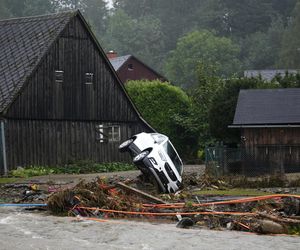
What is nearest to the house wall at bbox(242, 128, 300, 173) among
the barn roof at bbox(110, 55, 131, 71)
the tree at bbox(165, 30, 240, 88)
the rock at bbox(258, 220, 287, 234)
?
the rock at bbox(258, 220, 287, 234)

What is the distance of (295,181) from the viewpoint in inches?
980

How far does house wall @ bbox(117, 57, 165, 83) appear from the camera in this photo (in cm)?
6912

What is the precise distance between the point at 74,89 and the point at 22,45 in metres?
3.46

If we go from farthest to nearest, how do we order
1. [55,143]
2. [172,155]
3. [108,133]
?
[108,133] < [55,143] < [172,155]

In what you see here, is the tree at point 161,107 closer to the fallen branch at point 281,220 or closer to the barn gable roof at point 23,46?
the barn gable roof at point 23,46

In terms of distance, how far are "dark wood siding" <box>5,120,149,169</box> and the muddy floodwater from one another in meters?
16.3

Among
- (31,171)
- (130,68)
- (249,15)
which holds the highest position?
(249,15)

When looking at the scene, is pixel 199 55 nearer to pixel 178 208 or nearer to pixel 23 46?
pixel 23 46

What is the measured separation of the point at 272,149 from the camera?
32.9m

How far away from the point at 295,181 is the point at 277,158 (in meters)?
7.75

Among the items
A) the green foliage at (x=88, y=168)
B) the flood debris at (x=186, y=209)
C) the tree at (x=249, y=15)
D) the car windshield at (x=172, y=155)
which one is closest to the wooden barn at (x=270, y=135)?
the green foliage at (x=88, y=168)

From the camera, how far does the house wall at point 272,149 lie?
32062 mm

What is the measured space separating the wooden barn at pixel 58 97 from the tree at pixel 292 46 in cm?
5295

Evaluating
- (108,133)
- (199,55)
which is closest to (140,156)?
(108,133)
